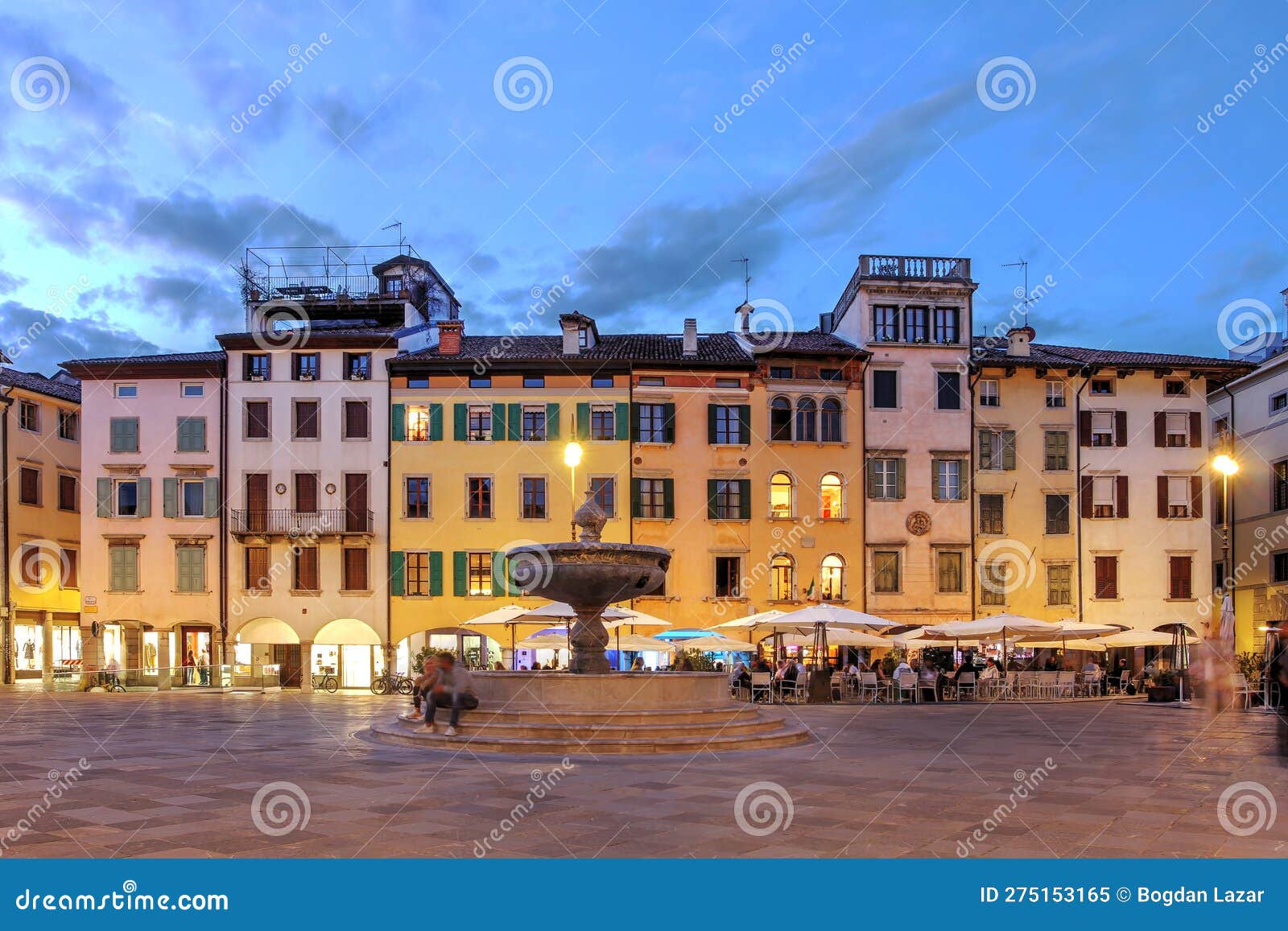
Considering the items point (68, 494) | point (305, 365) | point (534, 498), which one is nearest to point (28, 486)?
point (68, 494)

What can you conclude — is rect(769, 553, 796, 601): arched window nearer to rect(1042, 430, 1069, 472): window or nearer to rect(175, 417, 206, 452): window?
rect(1042, 430, 1069, 472): window

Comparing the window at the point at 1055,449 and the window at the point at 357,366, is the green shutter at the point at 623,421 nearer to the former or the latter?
the window at the point at 357,366

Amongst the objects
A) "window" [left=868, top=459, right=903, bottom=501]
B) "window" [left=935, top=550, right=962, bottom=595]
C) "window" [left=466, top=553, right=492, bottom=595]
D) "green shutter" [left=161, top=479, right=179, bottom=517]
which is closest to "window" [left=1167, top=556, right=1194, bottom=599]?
"window" [left=935, top=550, right=962, bottom=595]

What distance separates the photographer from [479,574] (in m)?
40.1

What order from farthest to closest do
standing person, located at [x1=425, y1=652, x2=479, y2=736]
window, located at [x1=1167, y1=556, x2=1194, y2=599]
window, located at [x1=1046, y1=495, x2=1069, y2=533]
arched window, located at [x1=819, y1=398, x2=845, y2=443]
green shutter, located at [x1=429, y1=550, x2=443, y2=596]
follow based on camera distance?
window, located at [x1=1167, y1=556, x2=1194, y2=599] < window, located at [x1=1046, y1=495, x2=1069, y2=533] < arched window, located at [x1=819, y1=398, x2=845, y2=443] < green shutter, located at [x1=429, y1=550, x2=443, y2=596] < standing person, located at [x1=425, y1=652, x2=479, y2=736]

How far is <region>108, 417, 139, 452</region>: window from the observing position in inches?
1610

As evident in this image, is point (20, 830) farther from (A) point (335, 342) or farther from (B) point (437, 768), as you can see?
(A) point (335, 342)

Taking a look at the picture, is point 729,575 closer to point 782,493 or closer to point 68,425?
point 782,493

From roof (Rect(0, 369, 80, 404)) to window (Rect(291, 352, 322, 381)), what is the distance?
10.2 metres

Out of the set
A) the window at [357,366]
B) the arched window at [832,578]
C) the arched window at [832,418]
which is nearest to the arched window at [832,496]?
the arched window at [832,418]

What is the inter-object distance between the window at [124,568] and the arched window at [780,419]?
22535 mm

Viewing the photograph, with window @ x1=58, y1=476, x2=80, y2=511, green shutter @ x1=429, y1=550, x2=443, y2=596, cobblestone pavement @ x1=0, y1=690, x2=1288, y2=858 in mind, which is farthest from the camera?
window @ x1=58, y1=476, x2=80, y2=511

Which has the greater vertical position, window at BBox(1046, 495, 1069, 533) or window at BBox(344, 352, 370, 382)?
window at BBox(344, 352, 370, 382)

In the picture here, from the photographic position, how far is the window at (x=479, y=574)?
39969 mm
